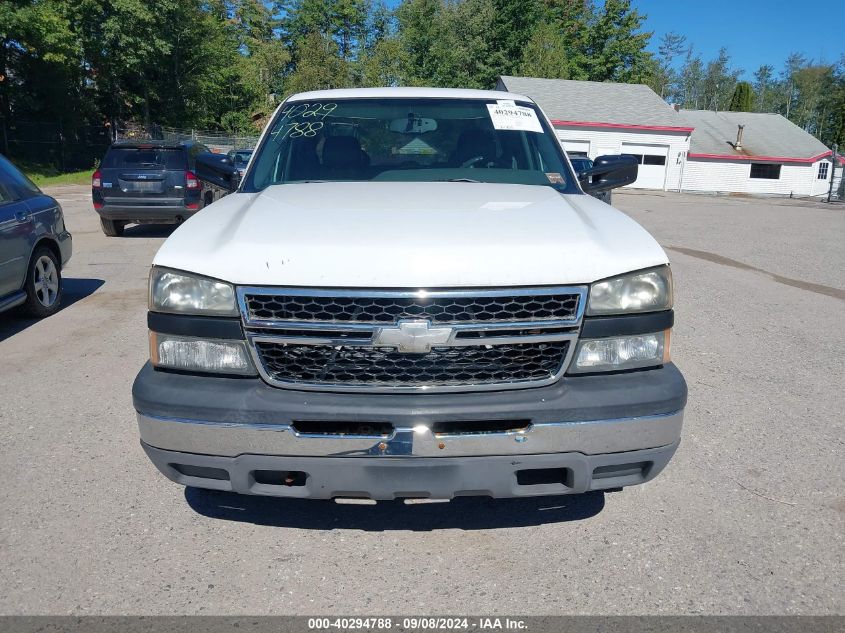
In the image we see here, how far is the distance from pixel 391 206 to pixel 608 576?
175 cm

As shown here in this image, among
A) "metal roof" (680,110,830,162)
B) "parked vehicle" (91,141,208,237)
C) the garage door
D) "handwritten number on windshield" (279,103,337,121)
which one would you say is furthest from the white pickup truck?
"metal roof" (680,110,830,162)

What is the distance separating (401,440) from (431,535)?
2.79 ft

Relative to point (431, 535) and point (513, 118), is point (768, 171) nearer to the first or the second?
point (513, 118)

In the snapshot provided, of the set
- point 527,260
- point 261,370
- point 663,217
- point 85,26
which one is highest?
point 85,26

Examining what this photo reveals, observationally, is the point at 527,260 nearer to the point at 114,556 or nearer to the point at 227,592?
the point at 227,592

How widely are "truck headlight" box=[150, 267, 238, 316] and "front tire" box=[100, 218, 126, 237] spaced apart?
1154cm

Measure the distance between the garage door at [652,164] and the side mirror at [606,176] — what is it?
39.3 metres

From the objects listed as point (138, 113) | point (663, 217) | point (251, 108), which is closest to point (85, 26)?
point (138, 113)

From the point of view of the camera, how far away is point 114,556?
9.62 ft

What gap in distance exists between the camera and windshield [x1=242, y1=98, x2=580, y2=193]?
12.8 ft

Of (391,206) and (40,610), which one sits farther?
(391,206)

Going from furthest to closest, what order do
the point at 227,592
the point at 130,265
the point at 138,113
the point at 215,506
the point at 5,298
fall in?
the point at 138,113 < the point at 130,265 < the point at 5,298 < the point at 215,506 < the point at 227,592

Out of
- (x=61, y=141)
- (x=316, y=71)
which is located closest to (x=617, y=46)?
(x=316, y=71)

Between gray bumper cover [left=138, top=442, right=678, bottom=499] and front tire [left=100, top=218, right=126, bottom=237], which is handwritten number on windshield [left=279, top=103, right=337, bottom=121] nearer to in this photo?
gray bumper cover [left=138, top=442, right=678, bottom=499]
